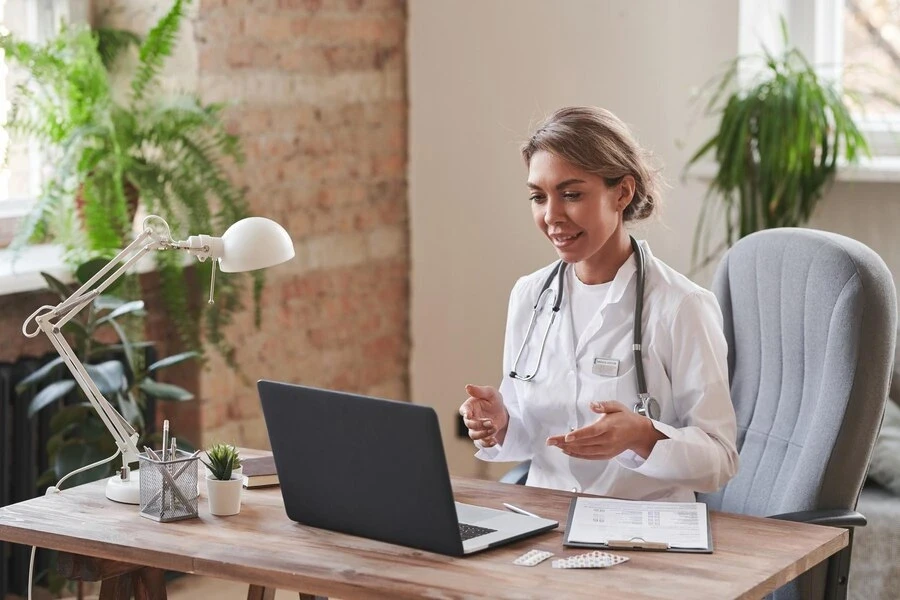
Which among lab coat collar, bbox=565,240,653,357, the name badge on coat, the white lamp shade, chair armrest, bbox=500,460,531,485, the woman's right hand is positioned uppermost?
the white lamp shade

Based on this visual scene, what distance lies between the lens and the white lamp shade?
1.96m

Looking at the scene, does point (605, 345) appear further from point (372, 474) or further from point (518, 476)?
point (372, 474)

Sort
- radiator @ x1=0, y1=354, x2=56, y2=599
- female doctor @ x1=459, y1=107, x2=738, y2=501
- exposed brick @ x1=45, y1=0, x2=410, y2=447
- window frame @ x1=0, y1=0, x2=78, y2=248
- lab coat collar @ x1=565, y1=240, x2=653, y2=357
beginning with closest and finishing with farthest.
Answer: female doctor @ x1=459, y1=107, x2=738, y2=501 < lab coat collar @ x1=565, y1=240, x2=653, y2=357 < radiator @ x1=0, y1=354, x2=56, y2=599 < window frame @ x1=0, y1=0, x2=78, y2=248 < exposed brick @ x1=45, y1=0, x2=410, y2=447

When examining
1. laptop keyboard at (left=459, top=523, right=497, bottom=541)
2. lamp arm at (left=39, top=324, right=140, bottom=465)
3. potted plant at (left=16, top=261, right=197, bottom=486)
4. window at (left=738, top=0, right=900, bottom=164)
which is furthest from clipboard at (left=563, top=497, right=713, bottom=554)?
window at (left=738, top=0, right=900, bottom=164)

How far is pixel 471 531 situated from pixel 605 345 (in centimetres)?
54

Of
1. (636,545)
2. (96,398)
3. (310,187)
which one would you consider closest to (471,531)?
(636,545)

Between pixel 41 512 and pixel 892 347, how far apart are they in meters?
1.44

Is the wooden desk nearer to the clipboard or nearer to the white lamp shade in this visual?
the clipboard

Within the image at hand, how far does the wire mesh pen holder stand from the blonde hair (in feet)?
2.70

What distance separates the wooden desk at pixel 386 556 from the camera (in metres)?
1.63

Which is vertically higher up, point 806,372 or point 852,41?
point 852,41

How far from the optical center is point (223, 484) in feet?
6.44

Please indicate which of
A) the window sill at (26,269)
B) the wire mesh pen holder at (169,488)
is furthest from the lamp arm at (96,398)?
the window sill at (26,269)

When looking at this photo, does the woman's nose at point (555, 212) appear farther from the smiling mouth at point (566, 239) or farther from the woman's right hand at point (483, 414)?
the woman's right hand at point (483, 414)
